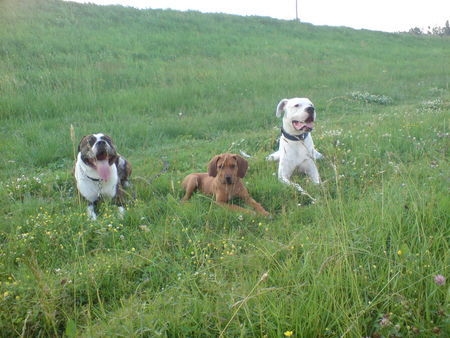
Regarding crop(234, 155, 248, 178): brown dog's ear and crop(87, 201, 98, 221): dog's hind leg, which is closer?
crop(87, 201, 98, 221): dog's hind leg

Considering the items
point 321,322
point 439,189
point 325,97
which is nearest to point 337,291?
point 321,322

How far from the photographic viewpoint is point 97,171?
4.46 metres

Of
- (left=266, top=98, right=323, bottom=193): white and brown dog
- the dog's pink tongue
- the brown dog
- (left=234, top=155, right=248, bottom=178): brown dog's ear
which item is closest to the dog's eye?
the dog's pink tongue

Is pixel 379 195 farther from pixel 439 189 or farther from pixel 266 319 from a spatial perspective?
pixel 266 319

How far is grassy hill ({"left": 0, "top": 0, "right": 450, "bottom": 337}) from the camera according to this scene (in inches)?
77.0

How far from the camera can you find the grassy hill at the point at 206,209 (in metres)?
1.96

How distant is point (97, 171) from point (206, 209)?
58.9 inches

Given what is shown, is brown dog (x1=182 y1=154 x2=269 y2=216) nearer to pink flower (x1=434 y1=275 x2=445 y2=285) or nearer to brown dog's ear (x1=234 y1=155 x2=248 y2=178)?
brown dog's ear (x1=234 y1=155 x2=248 y2=178)

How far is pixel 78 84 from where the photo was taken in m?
9.64

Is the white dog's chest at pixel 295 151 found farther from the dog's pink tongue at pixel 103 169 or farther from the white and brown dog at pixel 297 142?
the dog's pink tongue at pixel 103 169

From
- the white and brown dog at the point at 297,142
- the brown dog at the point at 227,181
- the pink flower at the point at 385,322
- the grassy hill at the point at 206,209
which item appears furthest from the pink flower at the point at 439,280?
the white and brown dog at the point at 297,142

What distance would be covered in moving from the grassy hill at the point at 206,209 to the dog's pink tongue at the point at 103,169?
42 cm

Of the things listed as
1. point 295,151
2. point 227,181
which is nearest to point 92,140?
point 227,181

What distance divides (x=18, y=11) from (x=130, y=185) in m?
14.7
